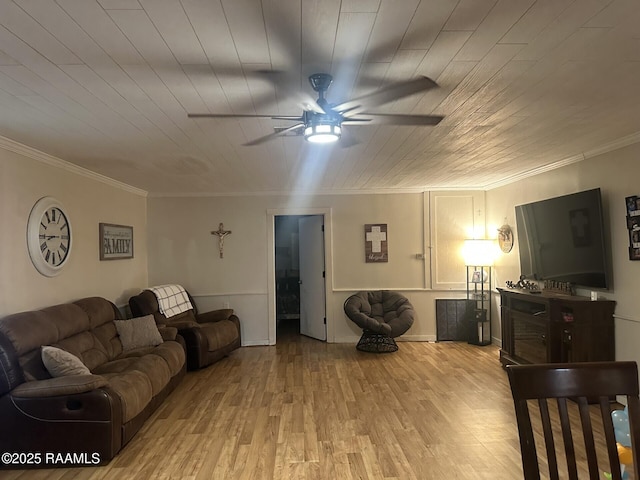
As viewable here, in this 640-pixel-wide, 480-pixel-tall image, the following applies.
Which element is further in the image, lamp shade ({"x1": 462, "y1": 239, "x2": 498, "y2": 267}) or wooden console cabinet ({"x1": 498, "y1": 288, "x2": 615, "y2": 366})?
lamp shade ({"x1": 462, "y1": 239, "x2": 498, "y2": 267})

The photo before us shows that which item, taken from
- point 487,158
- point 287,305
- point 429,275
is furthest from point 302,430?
point 287,305

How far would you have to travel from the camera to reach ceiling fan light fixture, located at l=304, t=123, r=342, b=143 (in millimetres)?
2484

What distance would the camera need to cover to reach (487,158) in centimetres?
443

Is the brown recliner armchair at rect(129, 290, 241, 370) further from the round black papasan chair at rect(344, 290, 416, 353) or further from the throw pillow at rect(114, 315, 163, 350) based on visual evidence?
the round black papasan chair at rect(344, 290, 416, 353)

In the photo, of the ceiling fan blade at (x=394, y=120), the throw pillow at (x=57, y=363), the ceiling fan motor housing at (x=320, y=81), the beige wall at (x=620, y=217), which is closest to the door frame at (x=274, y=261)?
the beige wall at (x=620, y=217)

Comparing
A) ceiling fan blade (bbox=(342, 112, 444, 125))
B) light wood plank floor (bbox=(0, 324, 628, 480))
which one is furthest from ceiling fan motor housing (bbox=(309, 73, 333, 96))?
light wood plank floor (bbox=(0, 324, 628, 480))

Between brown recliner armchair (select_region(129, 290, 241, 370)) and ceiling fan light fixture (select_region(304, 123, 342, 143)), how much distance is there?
3.50 m

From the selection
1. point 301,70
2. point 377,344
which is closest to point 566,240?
point 377,344

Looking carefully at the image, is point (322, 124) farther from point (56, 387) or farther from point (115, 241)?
point (115, 241)

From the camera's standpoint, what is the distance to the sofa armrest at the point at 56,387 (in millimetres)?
3021

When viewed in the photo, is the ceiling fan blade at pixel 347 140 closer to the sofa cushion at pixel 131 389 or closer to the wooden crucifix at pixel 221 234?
the sofa cushion at pixel 131 389

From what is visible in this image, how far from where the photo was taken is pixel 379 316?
6535mm

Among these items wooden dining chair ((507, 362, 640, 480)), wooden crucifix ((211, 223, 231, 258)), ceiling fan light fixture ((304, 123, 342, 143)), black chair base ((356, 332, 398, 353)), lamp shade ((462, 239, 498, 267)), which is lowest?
black chair base ((356, 332, 398, 353))

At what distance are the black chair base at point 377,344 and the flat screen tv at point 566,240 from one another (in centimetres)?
200
